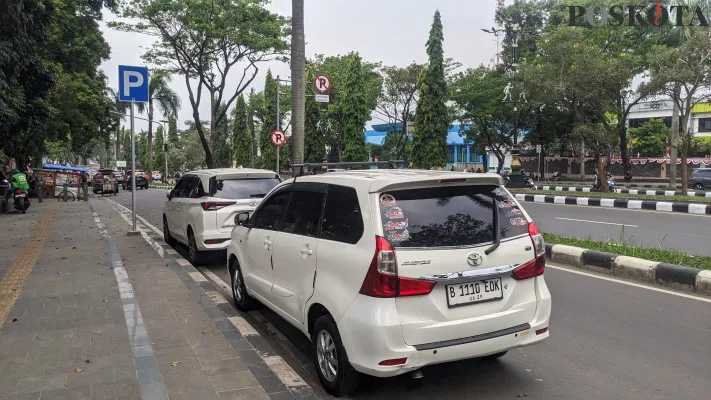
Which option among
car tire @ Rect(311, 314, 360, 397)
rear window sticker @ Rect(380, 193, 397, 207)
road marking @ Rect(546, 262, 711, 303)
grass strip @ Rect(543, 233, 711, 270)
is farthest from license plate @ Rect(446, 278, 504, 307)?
grass strip @ Rect(543, 233, 711, 270)

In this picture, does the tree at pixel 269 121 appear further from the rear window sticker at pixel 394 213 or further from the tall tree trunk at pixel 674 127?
the rear window sticker at pixel 394 213

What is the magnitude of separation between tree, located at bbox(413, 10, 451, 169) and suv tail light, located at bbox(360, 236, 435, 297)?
1385 inches

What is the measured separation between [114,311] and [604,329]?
5.08 m

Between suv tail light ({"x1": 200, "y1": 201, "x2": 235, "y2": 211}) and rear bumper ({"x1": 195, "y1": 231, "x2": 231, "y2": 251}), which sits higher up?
suv tail light ({"x1": 200, "y1": 201, "x2": 235, "y2": 211})

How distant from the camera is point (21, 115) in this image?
14.8m

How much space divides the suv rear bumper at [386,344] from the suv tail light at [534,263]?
0.43 m

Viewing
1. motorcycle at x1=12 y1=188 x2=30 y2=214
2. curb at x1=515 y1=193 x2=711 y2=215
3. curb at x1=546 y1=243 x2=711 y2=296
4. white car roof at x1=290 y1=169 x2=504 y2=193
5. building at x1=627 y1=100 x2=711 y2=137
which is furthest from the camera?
building at x1=627 y1=100 x2=711 y2=137

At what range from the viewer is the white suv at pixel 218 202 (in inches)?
322

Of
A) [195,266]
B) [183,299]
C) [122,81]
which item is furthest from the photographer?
[122,81]

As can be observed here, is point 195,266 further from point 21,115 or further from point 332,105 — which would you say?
point 332,105

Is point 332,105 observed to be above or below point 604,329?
above

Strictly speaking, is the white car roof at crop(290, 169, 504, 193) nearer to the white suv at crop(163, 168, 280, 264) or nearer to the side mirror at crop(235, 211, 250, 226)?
the side mirror at crop(235, 211, 250, 226)

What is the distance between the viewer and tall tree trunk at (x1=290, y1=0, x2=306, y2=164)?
12922 millimetres

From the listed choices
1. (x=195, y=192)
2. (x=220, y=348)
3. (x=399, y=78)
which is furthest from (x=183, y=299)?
(x=399, y=78)
